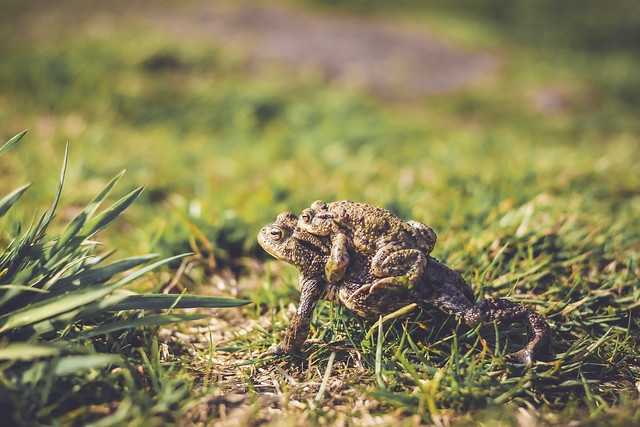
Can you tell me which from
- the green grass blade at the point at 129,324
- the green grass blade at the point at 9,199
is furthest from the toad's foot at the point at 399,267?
the green grass blade at the point at 9,199

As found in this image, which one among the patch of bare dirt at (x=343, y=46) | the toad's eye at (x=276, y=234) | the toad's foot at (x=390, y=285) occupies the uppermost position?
the patch of bare dirt at (x=343, y=46)

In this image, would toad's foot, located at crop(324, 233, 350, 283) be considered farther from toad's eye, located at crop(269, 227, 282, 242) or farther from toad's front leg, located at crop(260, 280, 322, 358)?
toad's eye, located at crop(269, 227, 282, 242)

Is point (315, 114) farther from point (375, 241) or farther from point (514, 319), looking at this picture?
point (514, 319)

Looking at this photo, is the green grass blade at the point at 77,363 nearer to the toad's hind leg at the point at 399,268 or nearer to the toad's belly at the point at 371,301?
the toad's belly at the point at 371,301

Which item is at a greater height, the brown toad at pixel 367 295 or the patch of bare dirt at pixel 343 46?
the patch of bare dirt at pixel 343 46

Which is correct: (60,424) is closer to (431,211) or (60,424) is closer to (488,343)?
(488,343)

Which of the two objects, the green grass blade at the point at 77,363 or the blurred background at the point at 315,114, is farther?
the blurred background at the point at 315,114

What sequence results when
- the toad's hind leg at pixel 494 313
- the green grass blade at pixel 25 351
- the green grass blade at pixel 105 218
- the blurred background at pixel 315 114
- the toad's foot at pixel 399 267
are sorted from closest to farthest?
the green grass blade at pixel 25 351 < the toad's foot at pixel 399 267 < the toad's hind leg at pixel 494 313 < the green grass blade at pixel 105 218 < the blurred background at pixel 315 114
